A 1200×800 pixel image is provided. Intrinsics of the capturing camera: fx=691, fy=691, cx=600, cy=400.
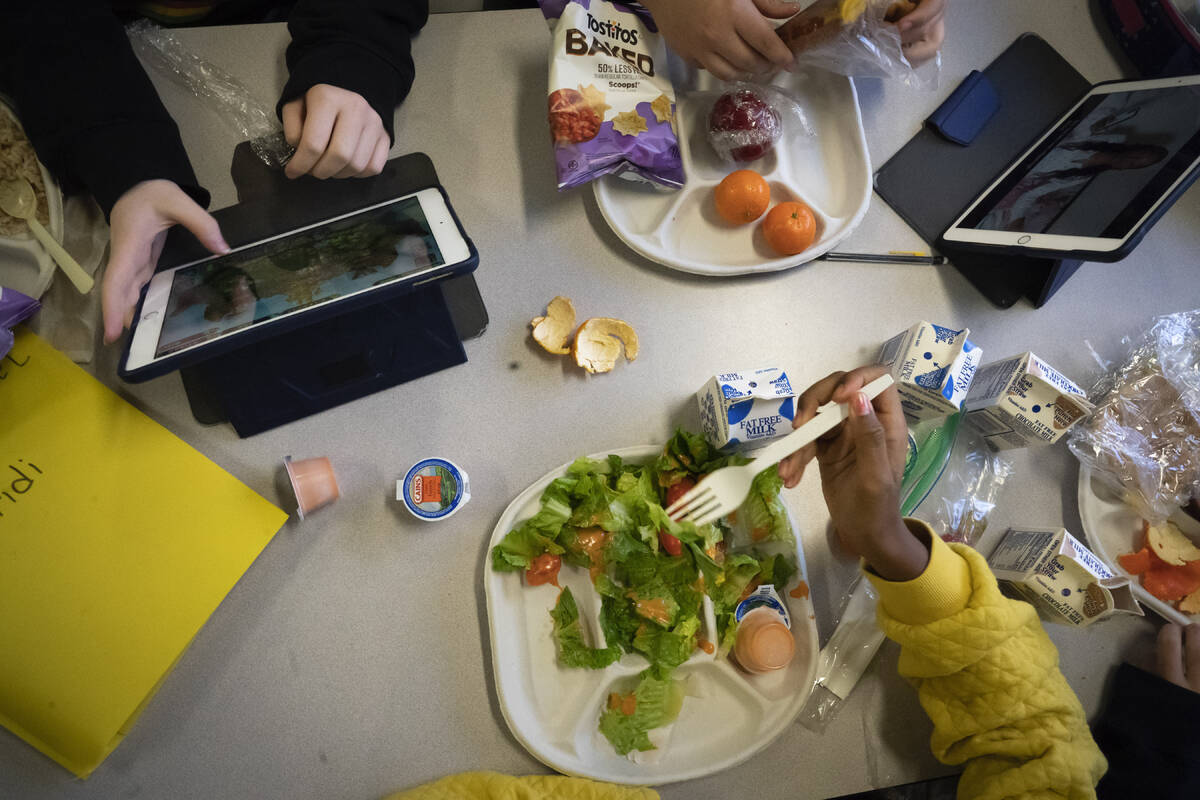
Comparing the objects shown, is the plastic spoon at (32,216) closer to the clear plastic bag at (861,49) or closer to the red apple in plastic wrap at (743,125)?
the red apple in plastic wrap at (743,125)

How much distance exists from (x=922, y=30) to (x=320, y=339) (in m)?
0.99

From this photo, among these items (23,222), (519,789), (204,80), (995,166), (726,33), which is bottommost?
(519,789)

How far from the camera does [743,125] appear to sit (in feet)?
3.40

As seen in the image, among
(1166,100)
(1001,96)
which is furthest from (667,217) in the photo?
(1166,100)

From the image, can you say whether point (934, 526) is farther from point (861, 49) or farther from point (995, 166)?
point (861, 49)

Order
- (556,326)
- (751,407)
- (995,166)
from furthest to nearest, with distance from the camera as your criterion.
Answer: (995,166)
(556,326)
(751,407)

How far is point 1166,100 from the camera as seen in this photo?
3.34ft

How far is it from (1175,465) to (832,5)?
829 millimetres

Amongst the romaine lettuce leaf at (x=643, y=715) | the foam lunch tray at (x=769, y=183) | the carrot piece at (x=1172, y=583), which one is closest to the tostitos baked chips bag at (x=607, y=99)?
the foam lunch tray at (x=769, y=183)

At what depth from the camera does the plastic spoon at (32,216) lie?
900mm

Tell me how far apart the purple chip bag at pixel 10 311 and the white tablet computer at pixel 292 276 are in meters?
0.18

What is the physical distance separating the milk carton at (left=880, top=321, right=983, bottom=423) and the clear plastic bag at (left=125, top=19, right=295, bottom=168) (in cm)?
97

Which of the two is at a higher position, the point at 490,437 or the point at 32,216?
the point at 32,216

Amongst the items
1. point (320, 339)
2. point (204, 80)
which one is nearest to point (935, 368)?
point (320, 339)
